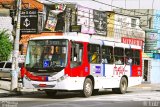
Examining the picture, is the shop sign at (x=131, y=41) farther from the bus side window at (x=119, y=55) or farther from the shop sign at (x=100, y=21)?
the bus side window at (x=119, y=55)

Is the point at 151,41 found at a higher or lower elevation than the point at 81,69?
higher

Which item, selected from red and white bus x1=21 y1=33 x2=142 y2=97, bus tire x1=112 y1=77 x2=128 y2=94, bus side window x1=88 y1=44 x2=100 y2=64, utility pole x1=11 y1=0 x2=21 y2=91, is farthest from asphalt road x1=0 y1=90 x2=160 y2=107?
utility pole x1=11 y1=0 x2=21 y2=91

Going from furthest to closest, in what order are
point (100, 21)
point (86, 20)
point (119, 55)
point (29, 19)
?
point (100, 21) < point (86, 20) < point (29, 19) < point (119, 55)

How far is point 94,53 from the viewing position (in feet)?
76.9

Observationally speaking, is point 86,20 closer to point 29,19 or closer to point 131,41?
point 131,41

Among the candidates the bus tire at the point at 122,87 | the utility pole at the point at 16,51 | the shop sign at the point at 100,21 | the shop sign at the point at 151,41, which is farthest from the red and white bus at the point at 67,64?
the shop sign at the point at 151,41

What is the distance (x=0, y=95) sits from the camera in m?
23.0

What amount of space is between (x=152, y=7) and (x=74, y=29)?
14.7m

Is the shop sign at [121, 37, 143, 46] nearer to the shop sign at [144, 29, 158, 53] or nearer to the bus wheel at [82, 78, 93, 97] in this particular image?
the shop sign at [144, 29, 158, 53]

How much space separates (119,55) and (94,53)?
9.37 ft

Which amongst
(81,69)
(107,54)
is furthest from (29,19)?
(81,69)

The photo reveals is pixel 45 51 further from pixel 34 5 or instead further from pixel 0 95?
pixel 34 5

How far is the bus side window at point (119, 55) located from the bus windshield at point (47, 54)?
15.7 feet

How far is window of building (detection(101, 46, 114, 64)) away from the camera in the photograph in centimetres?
2429
